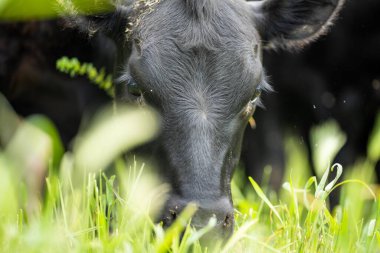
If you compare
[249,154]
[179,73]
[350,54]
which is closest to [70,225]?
[179,73]

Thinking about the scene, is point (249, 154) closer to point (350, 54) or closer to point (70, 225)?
point (350, 54)

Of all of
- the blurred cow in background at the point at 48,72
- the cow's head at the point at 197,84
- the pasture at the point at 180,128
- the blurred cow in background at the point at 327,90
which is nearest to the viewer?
the pasture at the point at 180,128

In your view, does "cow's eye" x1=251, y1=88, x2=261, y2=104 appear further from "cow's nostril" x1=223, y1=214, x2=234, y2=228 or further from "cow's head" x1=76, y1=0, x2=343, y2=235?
"cow's nostril" x1=223, y1=214, x2=234, y2=228

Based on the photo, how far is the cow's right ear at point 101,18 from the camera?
15.8 feet

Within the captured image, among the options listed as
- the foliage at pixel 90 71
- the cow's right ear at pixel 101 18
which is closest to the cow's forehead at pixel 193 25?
the cow's right ear at pixel 101 18

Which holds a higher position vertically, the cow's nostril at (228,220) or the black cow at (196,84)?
the black cow at (196,84)

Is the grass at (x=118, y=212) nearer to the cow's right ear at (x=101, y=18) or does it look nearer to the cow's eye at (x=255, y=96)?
the cow's eye at (x=255, y=96)

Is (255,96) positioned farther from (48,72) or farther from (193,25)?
(48,72)

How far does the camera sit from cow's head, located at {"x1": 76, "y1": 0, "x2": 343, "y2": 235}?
12.7 feet

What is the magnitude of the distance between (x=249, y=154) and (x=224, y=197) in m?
3.11

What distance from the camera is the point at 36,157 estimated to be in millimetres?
2691

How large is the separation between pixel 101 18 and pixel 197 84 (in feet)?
3.56

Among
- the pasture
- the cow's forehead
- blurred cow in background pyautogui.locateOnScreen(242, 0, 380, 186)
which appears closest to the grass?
the pasture

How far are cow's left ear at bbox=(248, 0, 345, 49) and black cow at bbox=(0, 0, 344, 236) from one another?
42cm
